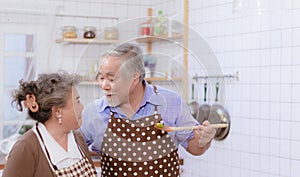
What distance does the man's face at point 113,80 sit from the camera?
1783mm

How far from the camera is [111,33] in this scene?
181 centimetres

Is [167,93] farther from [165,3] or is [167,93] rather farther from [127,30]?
[165,3]

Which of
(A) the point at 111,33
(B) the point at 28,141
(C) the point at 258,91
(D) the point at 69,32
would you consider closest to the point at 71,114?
(B) the point at 28,141

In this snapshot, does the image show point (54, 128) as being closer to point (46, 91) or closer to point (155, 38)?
point (46, 91)

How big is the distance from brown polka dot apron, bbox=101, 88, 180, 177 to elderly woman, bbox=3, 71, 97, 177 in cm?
11

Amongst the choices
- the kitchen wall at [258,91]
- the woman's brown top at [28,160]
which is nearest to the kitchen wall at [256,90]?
the kitchen wall at [258,91]

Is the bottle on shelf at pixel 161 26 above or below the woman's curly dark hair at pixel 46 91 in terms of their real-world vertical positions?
above

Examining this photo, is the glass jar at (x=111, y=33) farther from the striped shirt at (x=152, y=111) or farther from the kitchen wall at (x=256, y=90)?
the kitchen wall at (x=256, y=90)

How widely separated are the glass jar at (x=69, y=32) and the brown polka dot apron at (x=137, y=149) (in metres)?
2.14

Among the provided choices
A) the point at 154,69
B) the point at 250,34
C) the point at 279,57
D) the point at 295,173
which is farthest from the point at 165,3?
the point at 154,69

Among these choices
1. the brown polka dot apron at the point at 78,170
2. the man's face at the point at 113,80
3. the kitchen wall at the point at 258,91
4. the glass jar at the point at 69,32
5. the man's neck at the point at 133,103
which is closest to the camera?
the man's face at the point at 113,80

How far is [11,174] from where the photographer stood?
6.26ft

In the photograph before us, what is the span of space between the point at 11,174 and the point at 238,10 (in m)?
1.05

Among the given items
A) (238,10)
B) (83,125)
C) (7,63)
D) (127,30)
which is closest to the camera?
(127,30)
